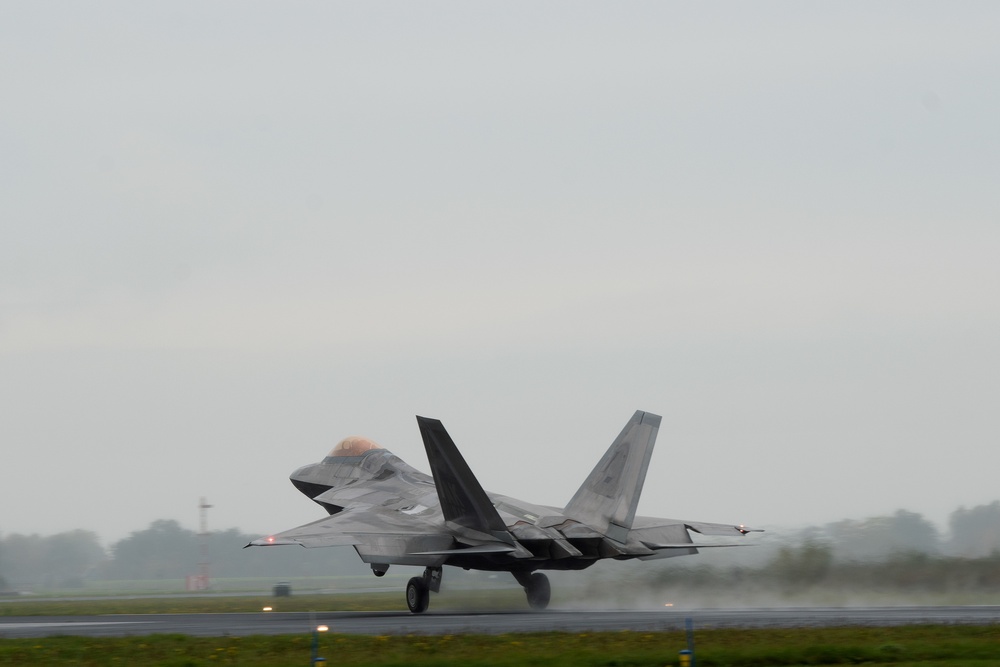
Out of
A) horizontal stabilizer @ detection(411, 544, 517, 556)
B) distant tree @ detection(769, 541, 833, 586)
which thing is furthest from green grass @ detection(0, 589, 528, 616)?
distant tree @ detection(769, 541, 833, 586)

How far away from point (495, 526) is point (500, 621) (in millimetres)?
2894

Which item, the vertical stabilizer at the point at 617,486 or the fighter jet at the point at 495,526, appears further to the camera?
the vertical stabilizer at the point at 617,486

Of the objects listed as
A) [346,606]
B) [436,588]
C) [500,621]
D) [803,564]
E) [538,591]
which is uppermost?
[803,564]

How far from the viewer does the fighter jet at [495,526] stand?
2478 centimetres

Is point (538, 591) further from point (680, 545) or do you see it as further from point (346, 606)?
point (346, 606)

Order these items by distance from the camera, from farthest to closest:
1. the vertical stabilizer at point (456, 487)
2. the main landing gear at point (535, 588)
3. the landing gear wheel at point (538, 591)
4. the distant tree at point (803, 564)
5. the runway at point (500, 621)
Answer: the distant tree at point (803, 564) → the landing gear wheel at point (538, 591) → the main landing gear at point (535, 588) → the vertical stabilizer at point (456, 487) → the runway at point (500, 621)

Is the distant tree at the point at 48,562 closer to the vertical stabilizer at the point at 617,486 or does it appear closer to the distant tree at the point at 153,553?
the distant tree at the point at 153,553

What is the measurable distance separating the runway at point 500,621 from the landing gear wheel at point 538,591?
3.02 feet

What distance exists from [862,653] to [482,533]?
11.3m

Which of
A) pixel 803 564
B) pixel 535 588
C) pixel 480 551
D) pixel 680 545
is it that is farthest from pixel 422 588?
pixel 803 564

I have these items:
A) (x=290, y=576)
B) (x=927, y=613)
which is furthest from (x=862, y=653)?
(x=290, y=576)

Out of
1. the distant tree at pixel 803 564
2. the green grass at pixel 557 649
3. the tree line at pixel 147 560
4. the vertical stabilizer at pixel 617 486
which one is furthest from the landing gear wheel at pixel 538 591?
the tree line at pixel 147 560

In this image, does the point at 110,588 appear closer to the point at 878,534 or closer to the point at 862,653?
the point at 878,534

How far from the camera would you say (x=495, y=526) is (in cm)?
2512
